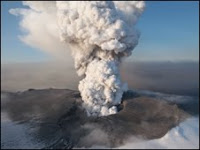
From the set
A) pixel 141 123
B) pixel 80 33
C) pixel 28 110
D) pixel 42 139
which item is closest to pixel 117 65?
pixel 80 33

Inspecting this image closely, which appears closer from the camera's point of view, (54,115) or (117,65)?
(54,115)

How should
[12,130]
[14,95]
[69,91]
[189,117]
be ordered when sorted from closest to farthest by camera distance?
[12,130] → [189,117] → [14,95] → [69,91]

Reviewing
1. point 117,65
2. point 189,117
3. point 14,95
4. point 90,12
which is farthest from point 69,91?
point 189,117

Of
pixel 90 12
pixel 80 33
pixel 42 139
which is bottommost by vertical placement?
pixel 42 139

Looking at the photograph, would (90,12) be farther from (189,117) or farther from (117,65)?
(189,117)

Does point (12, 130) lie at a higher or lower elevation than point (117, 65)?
lower

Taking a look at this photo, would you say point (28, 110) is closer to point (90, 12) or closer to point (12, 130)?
point (12, 130)

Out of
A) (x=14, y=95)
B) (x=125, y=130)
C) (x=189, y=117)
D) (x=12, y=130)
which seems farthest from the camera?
(x=14, y=95)
